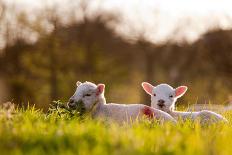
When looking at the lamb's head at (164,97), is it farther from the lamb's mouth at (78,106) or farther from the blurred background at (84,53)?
the blurred background at (84,53)

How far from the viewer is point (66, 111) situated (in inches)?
322

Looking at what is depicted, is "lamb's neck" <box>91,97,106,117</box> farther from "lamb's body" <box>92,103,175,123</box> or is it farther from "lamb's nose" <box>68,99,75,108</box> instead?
"lamb's nose" <box>68,99,75,108</box>

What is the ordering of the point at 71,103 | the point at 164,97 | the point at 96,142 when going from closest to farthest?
the point at 96,142, the point at 71,103, the point at 164,97

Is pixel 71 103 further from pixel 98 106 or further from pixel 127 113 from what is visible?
pixel 127 113

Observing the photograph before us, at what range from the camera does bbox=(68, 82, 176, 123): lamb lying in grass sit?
8.58 metres

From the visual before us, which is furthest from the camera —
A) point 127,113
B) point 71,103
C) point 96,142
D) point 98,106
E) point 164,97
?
point 164,97

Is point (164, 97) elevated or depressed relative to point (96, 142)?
elevated

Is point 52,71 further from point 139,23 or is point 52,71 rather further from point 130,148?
point 130,148

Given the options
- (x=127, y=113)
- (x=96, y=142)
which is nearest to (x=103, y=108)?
(x=127, y=113)

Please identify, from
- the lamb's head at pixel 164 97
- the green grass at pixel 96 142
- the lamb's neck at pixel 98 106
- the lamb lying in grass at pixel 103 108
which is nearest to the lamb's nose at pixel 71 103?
the lamb lying in grass at pixel 103 108

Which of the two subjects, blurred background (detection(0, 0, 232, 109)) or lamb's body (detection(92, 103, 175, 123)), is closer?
lamb's body (detection(92, 103, 175, 123))

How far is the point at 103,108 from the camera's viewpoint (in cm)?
930

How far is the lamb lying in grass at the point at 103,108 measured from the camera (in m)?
8.58

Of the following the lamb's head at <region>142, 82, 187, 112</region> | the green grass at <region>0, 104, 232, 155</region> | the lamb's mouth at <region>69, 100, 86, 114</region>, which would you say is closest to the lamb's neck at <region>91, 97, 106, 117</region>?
the lamb's mouth at <region>69, 100, 86, 114</region>
